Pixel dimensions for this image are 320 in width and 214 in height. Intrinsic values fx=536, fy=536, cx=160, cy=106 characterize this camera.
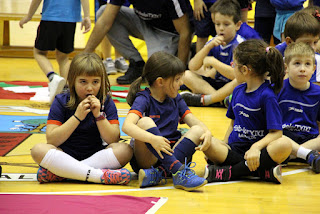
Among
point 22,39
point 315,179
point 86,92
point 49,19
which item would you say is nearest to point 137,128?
point 86,92


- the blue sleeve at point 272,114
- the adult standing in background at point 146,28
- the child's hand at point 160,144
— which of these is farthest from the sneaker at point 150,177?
the adult standing in background at point 146,28

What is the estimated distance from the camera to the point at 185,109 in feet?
9.66

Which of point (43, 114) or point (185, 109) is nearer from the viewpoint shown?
point (185, 109)

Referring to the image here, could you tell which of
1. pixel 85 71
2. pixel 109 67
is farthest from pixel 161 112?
pixel 109 67

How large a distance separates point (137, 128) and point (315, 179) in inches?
40.3

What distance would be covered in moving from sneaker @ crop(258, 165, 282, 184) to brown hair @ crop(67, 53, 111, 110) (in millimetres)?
928

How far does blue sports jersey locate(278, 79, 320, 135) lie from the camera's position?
3221 millimetres

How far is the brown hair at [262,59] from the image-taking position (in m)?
2.81

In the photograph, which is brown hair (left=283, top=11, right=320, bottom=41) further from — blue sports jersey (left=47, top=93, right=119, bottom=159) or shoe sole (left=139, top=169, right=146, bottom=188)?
shoe sole (left=139, top=169, right=146, bottom=188)

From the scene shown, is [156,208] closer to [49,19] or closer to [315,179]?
[315,179]

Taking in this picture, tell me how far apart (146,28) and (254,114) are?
331 centimetres

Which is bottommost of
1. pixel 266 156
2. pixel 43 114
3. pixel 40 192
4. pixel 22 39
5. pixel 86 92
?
pixel 22 39

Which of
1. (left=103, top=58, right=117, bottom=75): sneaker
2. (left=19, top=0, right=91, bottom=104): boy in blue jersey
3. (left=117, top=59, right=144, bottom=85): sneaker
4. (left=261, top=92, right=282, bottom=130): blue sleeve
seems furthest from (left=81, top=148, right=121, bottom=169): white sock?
(left=103, top=58, right=117, bottom=75): sneaker

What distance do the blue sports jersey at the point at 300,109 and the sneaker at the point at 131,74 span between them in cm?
284
